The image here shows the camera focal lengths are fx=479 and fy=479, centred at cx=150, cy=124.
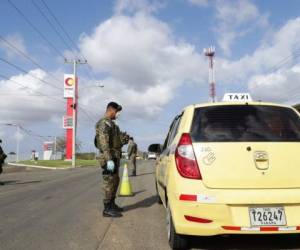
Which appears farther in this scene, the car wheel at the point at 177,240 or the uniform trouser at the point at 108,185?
the uniform trouser at the point at 108,185

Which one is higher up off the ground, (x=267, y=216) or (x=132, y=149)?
(x=132, y=149)

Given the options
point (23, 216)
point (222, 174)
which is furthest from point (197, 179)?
point (23, 216)

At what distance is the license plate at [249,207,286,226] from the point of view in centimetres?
491

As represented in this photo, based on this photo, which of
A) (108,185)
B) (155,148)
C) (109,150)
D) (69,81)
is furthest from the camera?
(69,81)

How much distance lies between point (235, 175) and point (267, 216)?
20.7 inches

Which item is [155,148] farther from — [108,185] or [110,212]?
[110,212]

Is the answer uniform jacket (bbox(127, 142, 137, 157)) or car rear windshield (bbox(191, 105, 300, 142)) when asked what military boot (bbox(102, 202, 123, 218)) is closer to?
car rear windshield (bbox(191, 105, 300, 142))

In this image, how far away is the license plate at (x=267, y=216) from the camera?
4.91m

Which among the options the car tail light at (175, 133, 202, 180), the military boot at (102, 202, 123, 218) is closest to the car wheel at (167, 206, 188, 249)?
the car tail light at (175, 133, 202, 180)

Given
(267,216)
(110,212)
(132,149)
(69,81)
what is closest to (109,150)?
(110,212)

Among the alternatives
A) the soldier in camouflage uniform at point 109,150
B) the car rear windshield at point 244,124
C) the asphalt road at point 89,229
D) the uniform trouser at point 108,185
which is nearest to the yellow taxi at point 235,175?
the car rear windshield at point 244,124

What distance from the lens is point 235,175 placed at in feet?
16.6

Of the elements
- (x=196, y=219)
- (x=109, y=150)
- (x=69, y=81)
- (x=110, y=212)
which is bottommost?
(x=110, y=212)

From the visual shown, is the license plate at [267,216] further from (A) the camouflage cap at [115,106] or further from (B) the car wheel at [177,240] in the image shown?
(A) the camouflage cap at [115,106]
